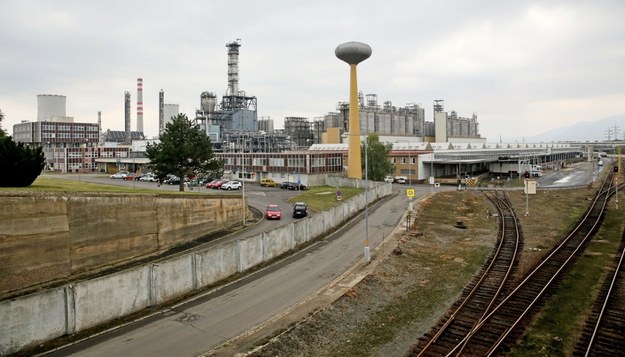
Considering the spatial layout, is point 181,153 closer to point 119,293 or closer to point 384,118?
point 119,293

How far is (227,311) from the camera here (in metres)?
20.0

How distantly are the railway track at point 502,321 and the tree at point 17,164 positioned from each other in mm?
27046

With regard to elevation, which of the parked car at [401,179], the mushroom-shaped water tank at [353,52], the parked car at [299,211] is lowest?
the parked car at [299,211]

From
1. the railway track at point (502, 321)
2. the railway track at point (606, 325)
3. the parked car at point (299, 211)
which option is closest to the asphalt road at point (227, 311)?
the railway track at point (502, 321)

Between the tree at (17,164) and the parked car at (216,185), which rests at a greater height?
the tree at (17,164)

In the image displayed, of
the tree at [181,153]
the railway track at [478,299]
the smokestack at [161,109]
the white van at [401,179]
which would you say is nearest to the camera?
the railway track at [478,299]

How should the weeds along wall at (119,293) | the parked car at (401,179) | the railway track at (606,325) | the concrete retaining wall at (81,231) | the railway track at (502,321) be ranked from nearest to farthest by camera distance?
the weeds along wall at (119,293) < the railway track at (502,321) < the railway track at (606,325) < the concrete retaining wall at (81,231) < the parked car at (401,179)

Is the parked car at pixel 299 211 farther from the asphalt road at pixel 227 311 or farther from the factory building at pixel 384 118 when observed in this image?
the factory building at pixel 384 118

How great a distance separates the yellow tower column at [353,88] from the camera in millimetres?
68000

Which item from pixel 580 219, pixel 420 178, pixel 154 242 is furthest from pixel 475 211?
pixel 420 178

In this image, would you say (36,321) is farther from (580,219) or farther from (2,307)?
(580,219)

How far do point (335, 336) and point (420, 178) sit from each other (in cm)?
7028

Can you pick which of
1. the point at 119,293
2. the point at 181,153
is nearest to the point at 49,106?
the point at 181,153

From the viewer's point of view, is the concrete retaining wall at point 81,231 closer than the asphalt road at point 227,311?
No
